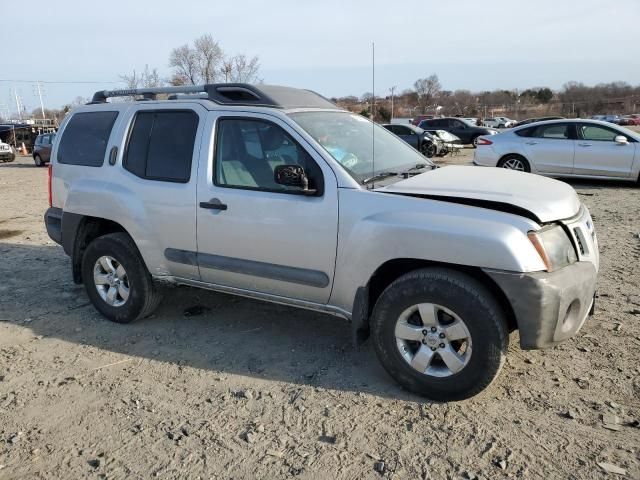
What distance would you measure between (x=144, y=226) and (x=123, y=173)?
0.53 meters

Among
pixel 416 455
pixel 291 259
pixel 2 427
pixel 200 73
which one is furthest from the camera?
pixel 200 73

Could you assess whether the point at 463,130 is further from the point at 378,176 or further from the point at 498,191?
the point at 498,191

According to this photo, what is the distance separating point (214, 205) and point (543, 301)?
2.36 m

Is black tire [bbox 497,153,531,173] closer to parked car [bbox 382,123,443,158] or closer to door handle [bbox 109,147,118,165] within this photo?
parked car [bbox 382,123,443,158]

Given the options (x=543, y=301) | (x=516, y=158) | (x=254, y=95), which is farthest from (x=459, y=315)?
(x=516, y=158)

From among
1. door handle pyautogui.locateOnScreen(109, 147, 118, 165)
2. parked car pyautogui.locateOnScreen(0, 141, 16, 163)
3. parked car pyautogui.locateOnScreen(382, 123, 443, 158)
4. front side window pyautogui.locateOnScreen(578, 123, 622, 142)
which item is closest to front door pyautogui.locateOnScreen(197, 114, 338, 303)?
door handle pyautogui.locateOnScreen(109, 147, 118, 165)

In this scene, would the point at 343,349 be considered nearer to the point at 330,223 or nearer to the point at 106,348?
the point at 330,223

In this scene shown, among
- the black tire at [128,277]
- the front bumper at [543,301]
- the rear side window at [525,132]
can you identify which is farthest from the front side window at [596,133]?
the black tire at [128,277]

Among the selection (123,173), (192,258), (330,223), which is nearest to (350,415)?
(330,223)

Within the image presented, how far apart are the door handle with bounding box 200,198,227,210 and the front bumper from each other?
196 centimetres

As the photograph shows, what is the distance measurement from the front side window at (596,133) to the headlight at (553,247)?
9.43 meters

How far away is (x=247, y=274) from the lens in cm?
405

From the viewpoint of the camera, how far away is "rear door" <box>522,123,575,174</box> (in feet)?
38.5

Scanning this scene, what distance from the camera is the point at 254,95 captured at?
417 centimetres
